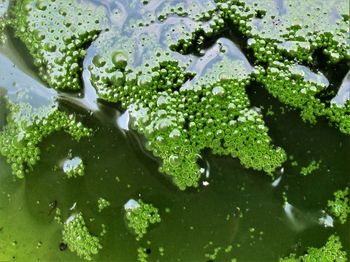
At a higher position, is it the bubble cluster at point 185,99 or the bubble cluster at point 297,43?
the bubble cluster at point 297,43

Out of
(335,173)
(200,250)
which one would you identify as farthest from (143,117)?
(335,173)

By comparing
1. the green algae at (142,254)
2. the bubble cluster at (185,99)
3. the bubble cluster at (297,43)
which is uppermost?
the bubble cluster at (297,43)

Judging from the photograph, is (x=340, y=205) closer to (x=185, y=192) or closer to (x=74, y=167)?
(x=185, y=192)

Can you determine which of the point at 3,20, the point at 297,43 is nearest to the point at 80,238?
the point at 3,20

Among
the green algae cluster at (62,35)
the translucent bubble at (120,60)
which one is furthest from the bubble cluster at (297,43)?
the green algae cluster at (62,35)

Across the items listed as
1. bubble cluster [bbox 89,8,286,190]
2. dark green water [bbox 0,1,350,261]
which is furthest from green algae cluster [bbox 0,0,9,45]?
bubble cluster [bbox 89,8,286,190]

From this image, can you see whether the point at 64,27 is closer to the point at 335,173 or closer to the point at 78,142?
the point at 78,142

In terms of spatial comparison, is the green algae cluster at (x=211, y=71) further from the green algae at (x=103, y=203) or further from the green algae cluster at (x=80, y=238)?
the green algae cluster at (x=80, y=238)
